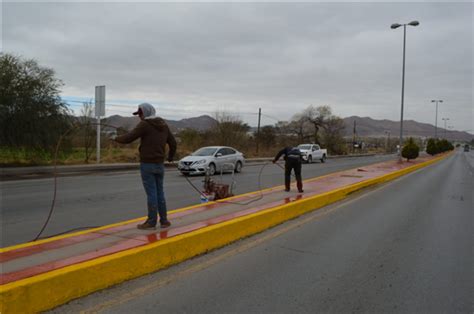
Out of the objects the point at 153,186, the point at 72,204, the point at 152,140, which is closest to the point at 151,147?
the point at 152,140

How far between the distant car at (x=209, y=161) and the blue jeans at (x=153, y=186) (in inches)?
417

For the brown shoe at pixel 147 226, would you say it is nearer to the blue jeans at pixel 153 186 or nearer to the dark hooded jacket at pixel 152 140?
the blue jeans at pixel 153 186

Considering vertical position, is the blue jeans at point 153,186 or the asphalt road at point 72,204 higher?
the blue jeans at point 153,186

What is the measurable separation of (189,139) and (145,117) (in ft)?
114

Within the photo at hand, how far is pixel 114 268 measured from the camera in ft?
14.1

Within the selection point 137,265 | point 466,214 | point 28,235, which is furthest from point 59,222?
point 466,214

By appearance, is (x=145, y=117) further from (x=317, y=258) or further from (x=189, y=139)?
(x=189, y=139)

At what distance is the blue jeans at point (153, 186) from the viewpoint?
18.6ft

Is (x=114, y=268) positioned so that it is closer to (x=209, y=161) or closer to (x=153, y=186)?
(x=153, y=186)

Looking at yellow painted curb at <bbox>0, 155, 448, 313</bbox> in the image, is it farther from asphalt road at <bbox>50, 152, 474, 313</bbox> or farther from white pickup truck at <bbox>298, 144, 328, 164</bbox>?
white pickup truck at <bbox>298, 144, 328, 164</bbox>

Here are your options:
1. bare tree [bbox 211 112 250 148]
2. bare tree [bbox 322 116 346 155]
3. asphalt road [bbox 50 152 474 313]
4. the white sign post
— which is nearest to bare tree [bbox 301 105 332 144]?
bare tree [bbox 322 116 346 155]

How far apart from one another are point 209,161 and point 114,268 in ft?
46.1

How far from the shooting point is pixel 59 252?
471 cm

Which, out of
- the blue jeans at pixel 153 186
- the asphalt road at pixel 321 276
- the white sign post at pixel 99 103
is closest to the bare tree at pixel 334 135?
the white sign post at pixel 99 103
